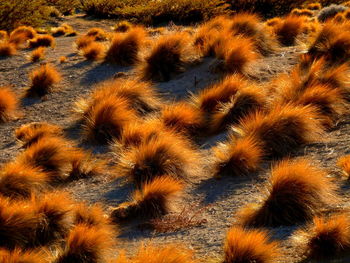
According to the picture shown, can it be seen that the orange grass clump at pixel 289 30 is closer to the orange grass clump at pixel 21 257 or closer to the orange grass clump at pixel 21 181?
the orange grass clump at pixel 21 181

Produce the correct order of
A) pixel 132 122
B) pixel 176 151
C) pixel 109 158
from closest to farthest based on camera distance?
pixel 176 151 < pixel 109 158 < pixel 132 122

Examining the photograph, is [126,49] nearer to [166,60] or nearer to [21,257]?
[166,60]

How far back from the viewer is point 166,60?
11.3 m

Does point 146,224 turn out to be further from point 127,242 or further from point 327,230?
point 327,230

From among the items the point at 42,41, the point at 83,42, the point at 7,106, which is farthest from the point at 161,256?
the point at 42,41

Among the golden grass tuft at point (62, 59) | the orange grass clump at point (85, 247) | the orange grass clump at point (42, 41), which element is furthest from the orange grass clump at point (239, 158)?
the orange grass clump at point (42, 41)

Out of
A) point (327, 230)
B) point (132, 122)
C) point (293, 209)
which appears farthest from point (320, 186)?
point (132, 122)

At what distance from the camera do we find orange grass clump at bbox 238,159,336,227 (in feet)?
20.0

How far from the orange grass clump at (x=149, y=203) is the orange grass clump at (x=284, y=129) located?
4.66 feet

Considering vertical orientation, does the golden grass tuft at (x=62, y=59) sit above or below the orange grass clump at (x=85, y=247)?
below

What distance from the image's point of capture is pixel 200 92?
1012cm

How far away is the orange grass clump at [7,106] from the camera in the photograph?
1040 cm

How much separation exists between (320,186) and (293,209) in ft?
A: 1.32

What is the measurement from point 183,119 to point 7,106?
3.19 metres
